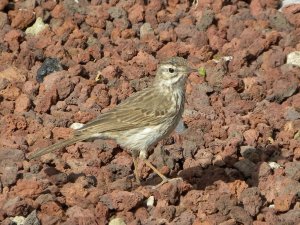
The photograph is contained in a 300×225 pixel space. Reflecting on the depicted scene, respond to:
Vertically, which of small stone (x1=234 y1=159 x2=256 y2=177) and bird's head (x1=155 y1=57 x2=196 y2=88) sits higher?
bird's head (x1=155 y1=57 x2=196 y2=88)

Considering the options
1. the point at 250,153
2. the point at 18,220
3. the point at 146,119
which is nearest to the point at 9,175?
the point at 18,220

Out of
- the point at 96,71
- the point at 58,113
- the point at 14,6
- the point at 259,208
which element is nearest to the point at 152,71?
the point at 96,71

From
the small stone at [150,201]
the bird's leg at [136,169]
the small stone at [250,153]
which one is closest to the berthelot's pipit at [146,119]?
the bird's leg at [136,169]

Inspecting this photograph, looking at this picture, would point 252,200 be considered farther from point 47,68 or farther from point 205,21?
point 205,21

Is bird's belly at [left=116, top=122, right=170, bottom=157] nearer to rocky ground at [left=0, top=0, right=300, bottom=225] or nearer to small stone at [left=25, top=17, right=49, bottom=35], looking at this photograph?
rocky ground at [left=0, top=0, right=300, bottom=225]

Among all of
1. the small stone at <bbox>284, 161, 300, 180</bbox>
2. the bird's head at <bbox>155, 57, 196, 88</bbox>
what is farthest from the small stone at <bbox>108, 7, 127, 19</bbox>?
the small stone at <bbox>284, 161, 300, 180</bbox>

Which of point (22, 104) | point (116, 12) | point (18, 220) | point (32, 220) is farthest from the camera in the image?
point (116, 12)
